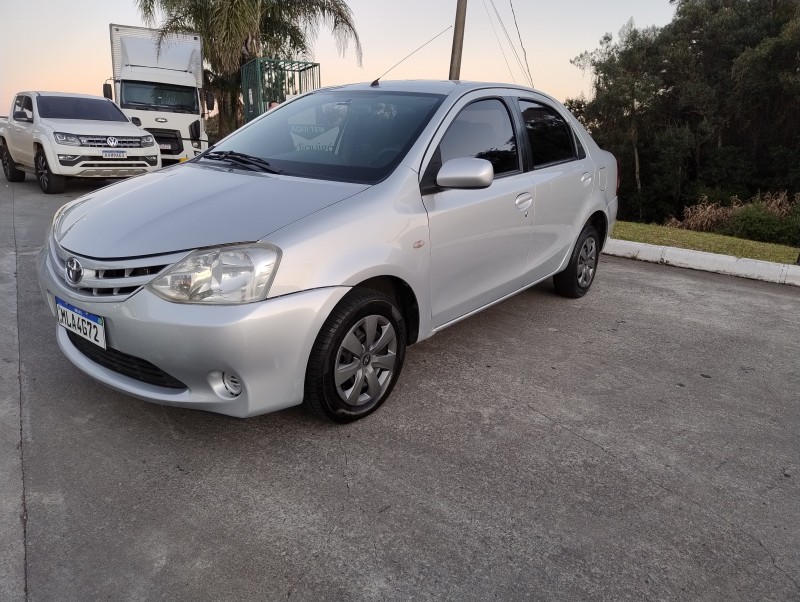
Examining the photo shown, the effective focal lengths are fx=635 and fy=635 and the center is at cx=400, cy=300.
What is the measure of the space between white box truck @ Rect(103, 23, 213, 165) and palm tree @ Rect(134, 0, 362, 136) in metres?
1.40

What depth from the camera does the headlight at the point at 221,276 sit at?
2.57m

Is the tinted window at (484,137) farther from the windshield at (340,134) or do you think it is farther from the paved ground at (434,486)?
the paved ground at (434,486)

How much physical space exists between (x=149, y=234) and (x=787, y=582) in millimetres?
2813

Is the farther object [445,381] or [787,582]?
[445,381]

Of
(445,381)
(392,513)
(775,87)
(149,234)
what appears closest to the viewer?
(392,513)

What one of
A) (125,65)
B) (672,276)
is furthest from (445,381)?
(125,65)

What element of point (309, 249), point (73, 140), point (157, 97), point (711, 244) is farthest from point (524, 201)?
point (157, 97)

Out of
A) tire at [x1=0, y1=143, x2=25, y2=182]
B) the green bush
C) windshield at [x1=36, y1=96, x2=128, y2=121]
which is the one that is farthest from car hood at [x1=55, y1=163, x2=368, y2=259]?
the green bush

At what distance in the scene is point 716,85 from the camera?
32.3 metres

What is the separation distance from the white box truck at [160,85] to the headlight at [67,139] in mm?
4776

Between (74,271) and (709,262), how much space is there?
5.98 metres

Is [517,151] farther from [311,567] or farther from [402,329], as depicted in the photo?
[311,567]

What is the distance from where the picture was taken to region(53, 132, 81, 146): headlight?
9688mm

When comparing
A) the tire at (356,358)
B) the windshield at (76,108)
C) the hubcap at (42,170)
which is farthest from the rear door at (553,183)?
the windshield at (76,108)
